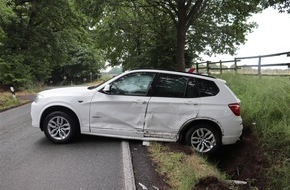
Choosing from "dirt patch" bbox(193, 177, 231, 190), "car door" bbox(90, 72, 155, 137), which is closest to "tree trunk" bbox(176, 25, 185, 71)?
"car door" bbox(90, 72, 155, 137)

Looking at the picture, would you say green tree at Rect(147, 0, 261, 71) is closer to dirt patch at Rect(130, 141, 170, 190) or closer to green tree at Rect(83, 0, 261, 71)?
green tree at Rect(83, 0, 261, 71)

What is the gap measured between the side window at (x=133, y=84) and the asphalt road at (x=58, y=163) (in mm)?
1214

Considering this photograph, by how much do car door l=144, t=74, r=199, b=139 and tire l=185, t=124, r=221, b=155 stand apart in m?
0.29

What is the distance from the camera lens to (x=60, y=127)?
7613mm

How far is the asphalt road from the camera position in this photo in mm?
5223

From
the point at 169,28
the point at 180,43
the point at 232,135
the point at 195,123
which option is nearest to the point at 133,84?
the point at 195,123

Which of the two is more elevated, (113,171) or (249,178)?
(113,171)

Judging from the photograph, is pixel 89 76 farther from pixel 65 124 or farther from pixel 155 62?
pixel 65 124

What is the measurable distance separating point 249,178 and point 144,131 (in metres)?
2.38

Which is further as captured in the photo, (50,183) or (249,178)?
(249,178)

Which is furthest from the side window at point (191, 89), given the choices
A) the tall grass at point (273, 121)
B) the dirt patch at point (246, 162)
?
the tall grass at point (273, 121)

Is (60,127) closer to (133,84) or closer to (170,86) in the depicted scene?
(133,84)

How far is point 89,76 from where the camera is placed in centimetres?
4800

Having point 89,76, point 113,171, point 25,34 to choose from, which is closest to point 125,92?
point 113,171
